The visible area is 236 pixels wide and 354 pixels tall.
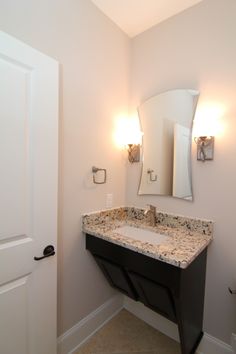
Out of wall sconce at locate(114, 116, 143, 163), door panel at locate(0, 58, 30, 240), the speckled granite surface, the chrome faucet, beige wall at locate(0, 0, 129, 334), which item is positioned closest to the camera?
door panel at locate(0, 58, 30, 240)

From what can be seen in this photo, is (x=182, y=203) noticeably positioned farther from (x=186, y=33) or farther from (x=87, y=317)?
(x=186, y=33)

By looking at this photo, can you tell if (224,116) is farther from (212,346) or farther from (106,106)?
(212,346)

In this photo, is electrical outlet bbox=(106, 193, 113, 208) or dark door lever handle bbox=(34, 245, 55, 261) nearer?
dark door lever handle bbox=(34, 245, 55, 261)

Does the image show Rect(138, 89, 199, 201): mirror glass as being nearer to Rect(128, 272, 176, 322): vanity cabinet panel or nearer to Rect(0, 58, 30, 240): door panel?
Rect(128, 272, 176, 322): vanity cabinet panel

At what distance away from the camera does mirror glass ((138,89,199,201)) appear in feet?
5.12

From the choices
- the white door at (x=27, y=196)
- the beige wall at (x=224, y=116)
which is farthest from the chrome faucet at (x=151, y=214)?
the white door at (x=27, y=196)

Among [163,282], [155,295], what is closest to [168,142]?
[163,282]

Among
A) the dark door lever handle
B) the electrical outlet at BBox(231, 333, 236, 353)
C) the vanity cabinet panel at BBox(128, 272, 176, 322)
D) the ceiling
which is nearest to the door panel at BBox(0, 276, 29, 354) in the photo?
the dark door lever handle

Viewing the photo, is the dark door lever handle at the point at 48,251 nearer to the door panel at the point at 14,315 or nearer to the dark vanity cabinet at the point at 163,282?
the door panel at the point at 14,315

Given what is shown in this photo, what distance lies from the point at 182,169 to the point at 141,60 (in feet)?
3.75

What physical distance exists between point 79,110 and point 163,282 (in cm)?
134

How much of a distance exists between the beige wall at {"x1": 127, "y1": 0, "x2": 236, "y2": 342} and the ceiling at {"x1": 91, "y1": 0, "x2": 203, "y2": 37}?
0.07 meters

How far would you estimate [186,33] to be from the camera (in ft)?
5.15

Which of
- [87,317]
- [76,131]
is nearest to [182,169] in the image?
[76,131]
